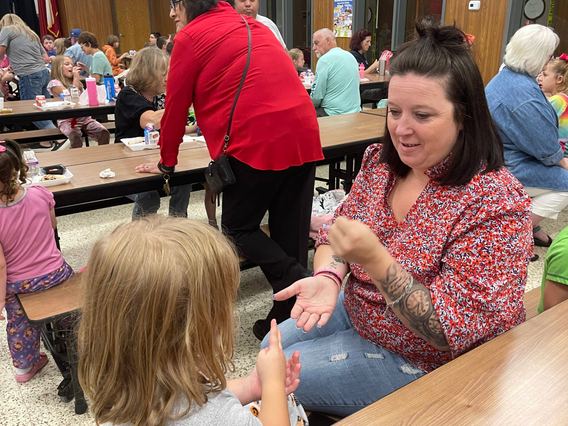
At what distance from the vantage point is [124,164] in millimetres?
2682

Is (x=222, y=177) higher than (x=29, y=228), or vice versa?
(x=222, y=177)

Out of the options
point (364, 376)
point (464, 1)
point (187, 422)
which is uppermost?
point (464, 1)

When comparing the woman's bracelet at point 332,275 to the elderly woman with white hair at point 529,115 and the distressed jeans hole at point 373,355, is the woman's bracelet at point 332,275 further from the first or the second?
the elderly woman with white hair at point 529,115

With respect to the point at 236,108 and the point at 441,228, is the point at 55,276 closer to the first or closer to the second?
the point at 236,108

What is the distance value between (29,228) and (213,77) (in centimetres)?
96

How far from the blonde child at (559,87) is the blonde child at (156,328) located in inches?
133

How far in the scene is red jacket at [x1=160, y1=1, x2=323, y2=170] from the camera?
6.70ft

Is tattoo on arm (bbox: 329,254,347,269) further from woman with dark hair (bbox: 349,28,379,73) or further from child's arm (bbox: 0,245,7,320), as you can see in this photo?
woman with dark hair (bbox: 349,28,379,73)

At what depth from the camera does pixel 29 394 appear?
6.89 feet

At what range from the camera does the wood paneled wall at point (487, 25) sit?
6.30 metres

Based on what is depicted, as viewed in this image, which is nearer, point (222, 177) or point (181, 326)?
point (181, 326)

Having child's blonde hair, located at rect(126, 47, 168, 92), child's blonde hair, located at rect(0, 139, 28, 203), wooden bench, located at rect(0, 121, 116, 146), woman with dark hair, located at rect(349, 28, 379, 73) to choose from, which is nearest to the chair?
child's blonde hair, located at rect(0, 139, 28, 203)

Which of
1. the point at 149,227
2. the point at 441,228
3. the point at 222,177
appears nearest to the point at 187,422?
the point at 149,227

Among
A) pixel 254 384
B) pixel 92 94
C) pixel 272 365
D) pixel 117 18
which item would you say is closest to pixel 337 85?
pixel 92 94
